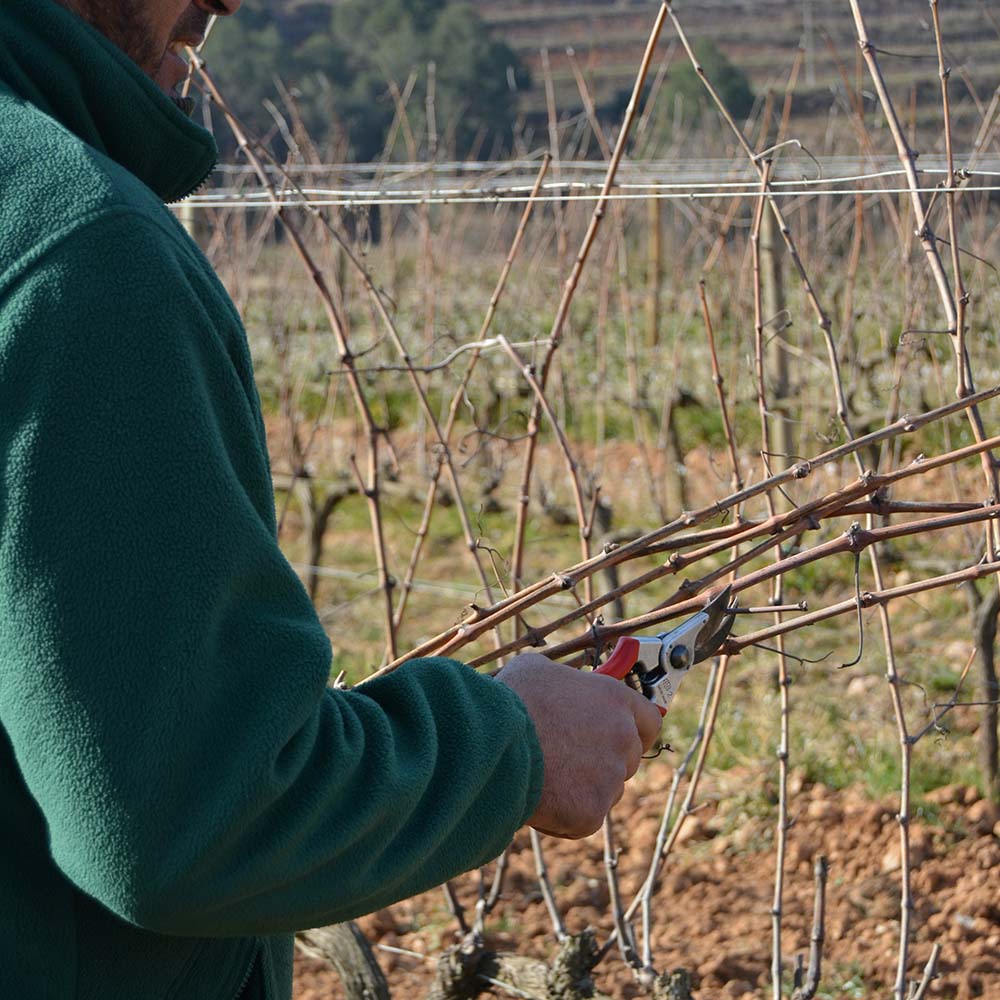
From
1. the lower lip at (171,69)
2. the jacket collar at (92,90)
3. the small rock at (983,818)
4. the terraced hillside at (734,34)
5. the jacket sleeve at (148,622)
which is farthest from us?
the terraced hillside at (734,34)

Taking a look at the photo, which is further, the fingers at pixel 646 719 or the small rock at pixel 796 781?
the small rock at pixel 796 781

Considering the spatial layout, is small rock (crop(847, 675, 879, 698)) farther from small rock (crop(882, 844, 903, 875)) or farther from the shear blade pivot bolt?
the shear blade pivot bolt

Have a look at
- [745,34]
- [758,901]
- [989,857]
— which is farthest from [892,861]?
[745,34]

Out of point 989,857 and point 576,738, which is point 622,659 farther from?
point 989,857

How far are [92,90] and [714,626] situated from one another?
73 centimetres

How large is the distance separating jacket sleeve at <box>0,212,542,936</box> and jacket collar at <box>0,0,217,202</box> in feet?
0.51

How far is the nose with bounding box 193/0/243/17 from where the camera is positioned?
1.03 meters

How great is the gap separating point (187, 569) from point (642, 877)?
2603 mm

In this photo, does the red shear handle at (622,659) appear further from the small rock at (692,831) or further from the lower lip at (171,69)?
the small rock at (692,831)

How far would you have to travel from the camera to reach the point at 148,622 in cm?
76

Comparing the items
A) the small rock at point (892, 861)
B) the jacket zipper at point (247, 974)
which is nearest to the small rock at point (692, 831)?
the small rock at point (892, 861)

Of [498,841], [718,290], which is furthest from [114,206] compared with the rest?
[718,290]

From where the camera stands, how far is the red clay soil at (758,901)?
2.74 metres

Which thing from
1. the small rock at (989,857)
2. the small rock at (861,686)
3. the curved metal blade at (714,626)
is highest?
the curved metal blade at (714,626)
